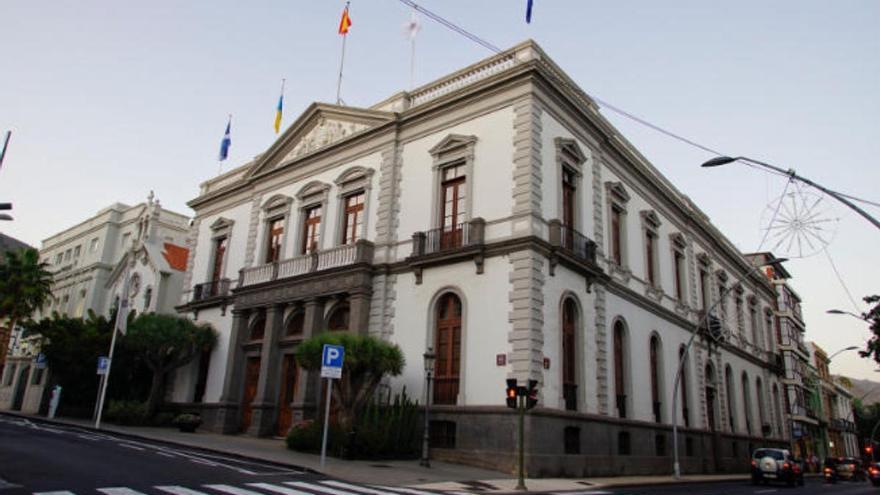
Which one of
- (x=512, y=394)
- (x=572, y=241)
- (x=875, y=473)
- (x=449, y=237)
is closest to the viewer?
(x=512, y=394)

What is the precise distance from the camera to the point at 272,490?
11266 mm

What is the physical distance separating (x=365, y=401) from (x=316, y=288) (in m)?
6.62

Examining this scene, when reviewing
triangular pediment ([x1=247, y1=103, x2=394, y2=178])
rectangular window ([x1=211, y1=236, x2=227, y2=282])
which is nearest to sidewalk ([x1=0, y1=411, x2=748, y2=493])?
rectangular window ([x1=211, y1=236, x2=227, y2=282])

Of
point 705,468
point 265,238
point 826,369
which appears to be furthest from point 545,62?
point 826,369

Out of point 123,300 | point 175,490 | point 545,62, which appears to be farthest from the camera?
point 123,300

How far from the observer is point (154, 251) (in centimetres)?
3716

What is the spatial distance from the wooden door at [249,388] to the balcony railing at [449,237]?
10011mm

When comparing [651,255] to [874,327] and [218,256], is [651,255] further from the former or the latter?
[218,256]

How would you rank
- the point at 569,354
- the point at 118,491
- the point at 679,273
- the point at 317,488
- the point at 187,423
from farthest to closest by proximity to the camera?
the point at 679,273 < the point at 187,423 < the point at 569,354 < the point at 317,488 < the point at 118,491

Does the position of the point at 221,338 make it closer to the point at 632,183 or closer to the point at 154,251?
the point at 154,251

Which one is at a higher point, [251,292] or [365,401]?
[251,292]

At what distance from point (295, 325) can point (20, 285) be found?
26402mm


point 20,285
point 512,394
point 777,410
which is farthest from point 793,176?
point 20,285

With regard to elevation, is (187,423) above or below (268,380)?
below
